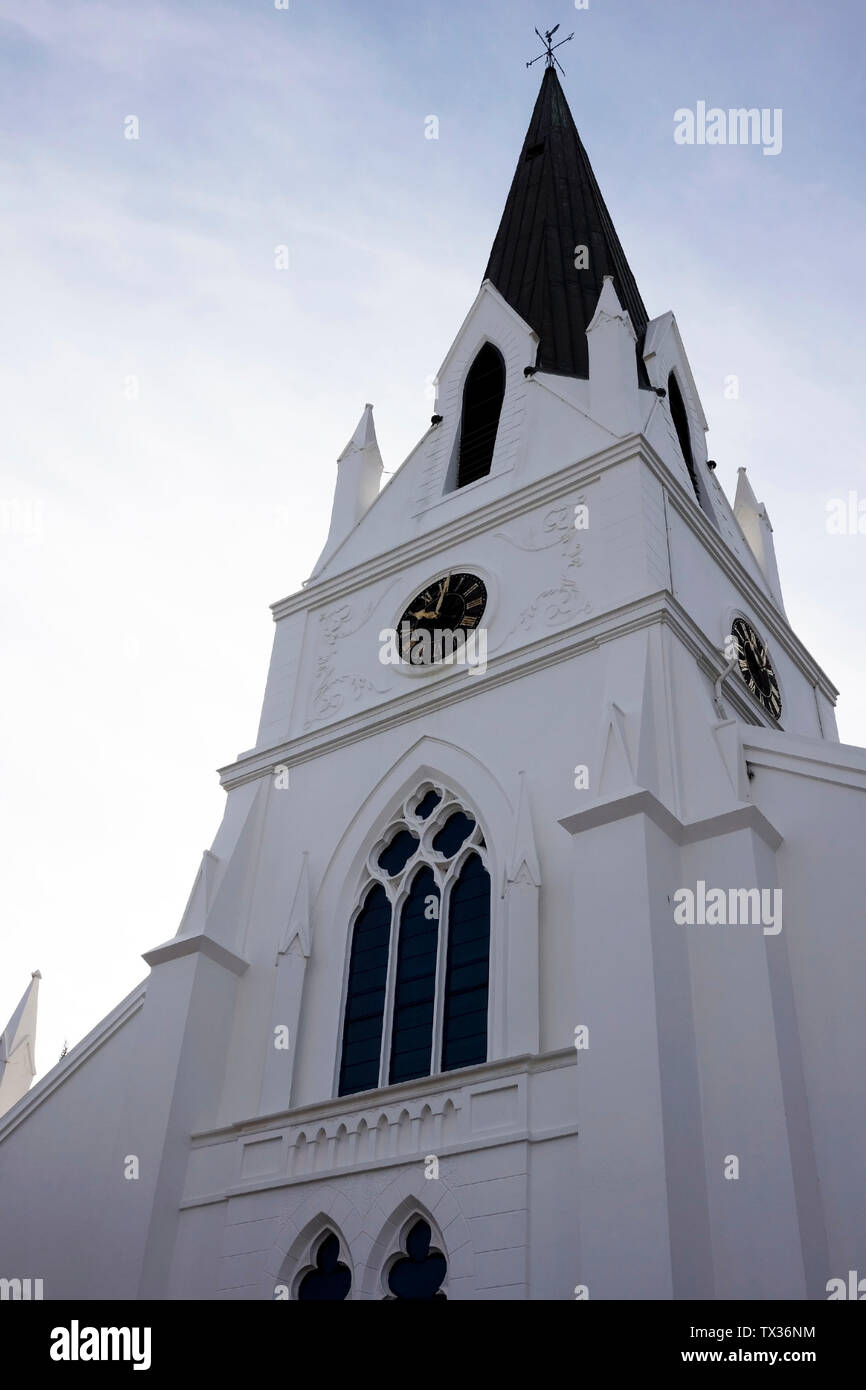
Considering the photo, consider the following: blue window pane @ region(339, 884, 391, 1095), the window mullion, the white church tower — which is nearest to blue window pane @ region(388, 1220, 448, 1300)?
the white church tower

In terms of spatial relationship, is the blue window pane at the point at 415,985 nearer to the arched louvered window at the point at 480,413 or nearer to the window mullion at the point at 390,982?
the window mullion at the point at 390,982

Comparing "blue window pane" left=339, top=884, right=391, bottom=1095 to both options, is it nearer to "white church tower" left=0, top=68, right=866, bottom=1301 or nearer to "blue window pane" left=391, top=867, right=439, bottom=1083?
"white church tower" left=0, top=68, right=866, bottom=1301

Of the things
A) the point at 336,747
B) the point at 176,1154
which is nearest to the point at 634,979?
the point at 176,1154

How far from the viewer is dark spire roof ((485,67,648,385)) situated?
2377cm

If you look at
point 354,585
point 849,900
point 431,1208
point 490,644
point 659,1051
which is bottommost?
point 431,1208

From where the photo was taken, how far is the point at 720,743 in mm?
13969

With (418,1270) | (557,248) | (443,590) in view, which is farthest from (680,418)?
(418,1270)

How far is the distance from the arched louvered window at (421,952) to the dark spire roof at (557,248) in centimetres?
956

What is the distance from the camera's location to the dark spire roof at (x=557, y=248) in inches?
936

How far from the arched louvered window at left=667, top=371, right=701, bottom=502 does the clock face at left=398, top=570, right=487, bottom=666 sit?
654cm
